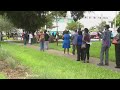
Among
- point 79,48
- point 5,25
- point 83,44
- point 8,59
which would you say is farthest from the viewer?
point 5,25

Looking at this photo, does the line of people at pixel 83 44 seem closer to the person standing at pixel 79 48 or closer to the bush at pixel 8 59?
the person standing at pixel 79 48

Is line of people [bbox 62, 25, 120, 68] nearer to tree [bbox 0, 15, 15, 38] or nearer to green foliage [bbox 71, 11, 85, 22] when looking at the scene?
green foliage [bbox 71, 11, 85, 22]

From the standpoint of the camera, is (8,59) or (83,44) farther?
(83,44)

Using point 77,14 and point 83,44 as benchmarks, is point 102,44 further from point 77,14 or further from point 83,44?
point 77,14

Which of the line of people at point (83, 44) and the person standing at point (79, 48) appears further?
the person standing at point (79, 48)

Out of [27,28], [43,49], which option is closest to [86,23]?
[43,49]

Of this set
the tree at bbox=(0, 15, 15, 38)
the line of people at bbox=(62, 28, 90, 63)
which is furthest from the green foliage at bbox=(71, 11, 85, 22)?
the tree at bbox=(0, 15, 15, 38)

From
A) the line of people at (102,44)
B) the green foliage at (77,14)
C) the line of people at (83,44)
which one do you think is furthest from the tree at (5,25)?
the green foliage at (77,14)

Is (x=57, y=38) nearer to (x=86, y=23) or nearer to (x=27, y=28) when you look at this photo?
(x=86, y=23)

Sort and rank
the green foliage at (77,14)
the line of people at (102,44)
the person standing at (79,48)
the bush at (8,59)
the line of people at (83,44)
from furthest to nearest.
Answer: the person standing at (79,48) < the line of people at (83,44) < the line of people at (102,44) < the bush at (8,59) < the green foliage at (77,14)

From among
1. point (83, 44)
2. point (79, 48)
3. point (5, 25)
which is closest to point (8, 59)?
point (83, 44)

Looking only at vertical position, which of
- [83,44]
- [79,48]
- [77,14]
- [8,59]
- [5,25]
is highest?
[77,14]
